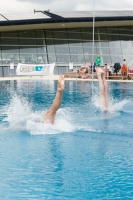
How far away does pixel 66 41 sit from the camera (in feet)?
125

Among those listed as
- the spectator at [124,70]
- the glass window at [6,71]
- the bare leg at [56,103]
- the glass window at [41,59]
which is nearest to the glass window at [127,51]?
the glass window at [41,59]

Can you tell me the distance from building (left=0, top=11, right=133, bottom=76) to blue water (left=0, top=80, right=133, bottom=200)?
25.7m

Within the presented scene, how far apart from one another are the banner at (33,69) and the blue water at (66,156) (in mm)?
19100

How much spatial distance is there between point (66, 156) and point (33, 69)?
942 inches

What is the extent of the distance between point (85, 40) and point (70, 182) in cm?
3359

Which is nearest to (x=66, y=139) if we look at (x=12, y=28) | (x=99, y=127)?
(x=99, y=127)

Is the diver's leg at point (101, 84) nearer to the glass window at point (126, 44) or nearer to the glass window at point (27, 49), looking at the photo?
the glass window at point (27, 49)

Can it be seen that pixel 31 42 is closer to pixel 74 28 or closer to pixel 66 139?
pixel 74 28

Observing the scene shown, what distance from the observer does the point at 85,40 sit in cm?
3816

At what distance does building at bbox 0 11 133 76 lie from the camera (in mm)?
36062

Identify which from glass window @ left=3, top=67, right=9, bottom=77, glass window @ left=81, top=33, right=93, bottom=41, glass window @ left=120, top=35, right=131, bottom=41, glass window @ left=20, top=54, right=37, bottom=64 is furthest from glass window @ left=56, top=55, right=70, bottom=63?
glass window @ left=120, top=35, right=131, bottom=41

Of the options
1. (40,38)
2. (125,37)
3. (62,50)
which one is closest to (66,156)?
(62,50)

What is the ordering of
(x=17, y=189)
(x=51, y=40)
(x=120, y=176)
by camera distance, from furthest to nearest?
(x=51, y=40) → (x=120, y=176) → (x=17, y=189)

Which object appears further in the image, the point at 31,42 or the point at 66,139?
the point at 31,42
